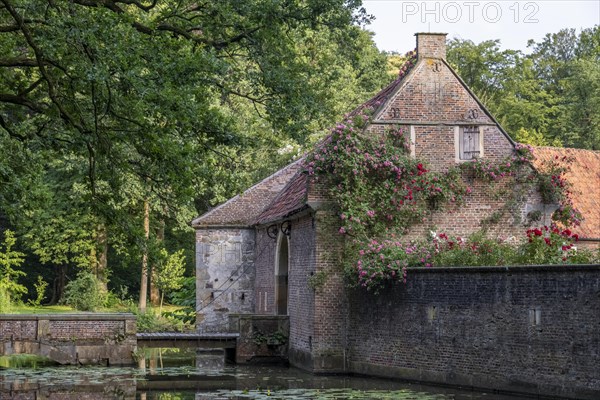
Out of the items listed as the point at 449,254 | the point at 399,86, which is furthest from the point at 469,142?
the point at 449,254

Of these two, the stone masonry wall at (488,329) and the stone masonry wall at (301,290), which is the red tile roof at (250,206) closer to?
the stone masonry wall at (301,290)

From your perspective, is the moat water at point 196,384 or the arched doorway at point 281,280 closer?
the moat water at point 196,384

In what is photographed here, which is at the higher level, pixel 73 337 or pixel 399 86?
pixel 399 86

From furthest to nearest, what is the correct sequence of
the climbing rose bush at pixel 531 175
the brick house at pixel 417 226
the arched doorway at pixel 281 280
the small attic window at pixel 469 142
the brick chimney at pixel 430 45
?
1. the arched doorway at pixel 281 280
2. the brick chimney at pixel 430 45
3. the small attic window at pixel 469 142
4. the climbing rose bush at pixel 531 175
5. the brick house at pixel 417 226

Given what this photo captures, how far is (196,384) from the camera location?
21.5 meters

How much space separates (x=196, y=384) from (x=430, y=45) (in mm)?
10076

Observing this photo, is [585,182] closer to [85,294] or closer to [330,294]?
[330,294]

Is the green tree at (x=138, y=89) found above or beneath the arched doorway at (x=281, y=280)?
above

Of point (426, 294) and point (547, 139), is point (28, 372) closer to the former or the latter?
point (426, 294)

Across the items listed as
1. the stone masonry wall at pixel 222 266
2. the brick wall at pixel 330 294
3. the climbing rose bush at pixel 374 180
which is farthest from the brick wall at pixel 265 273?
the climbing rose bush at pixel 374 180

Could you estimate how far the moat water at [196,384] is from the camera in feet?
61.1

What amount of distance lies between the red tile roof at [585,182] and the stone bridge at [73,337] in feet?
40.0

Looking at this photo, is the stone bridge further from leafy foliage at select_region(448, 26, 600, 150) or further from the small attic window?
leafy foliage at select_region(448, 26, 600, 150)

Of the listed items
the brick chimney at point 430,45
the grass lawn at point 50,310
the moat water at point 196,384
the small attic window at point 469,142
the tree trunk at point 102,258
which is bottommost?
the moat water at point 196,384
